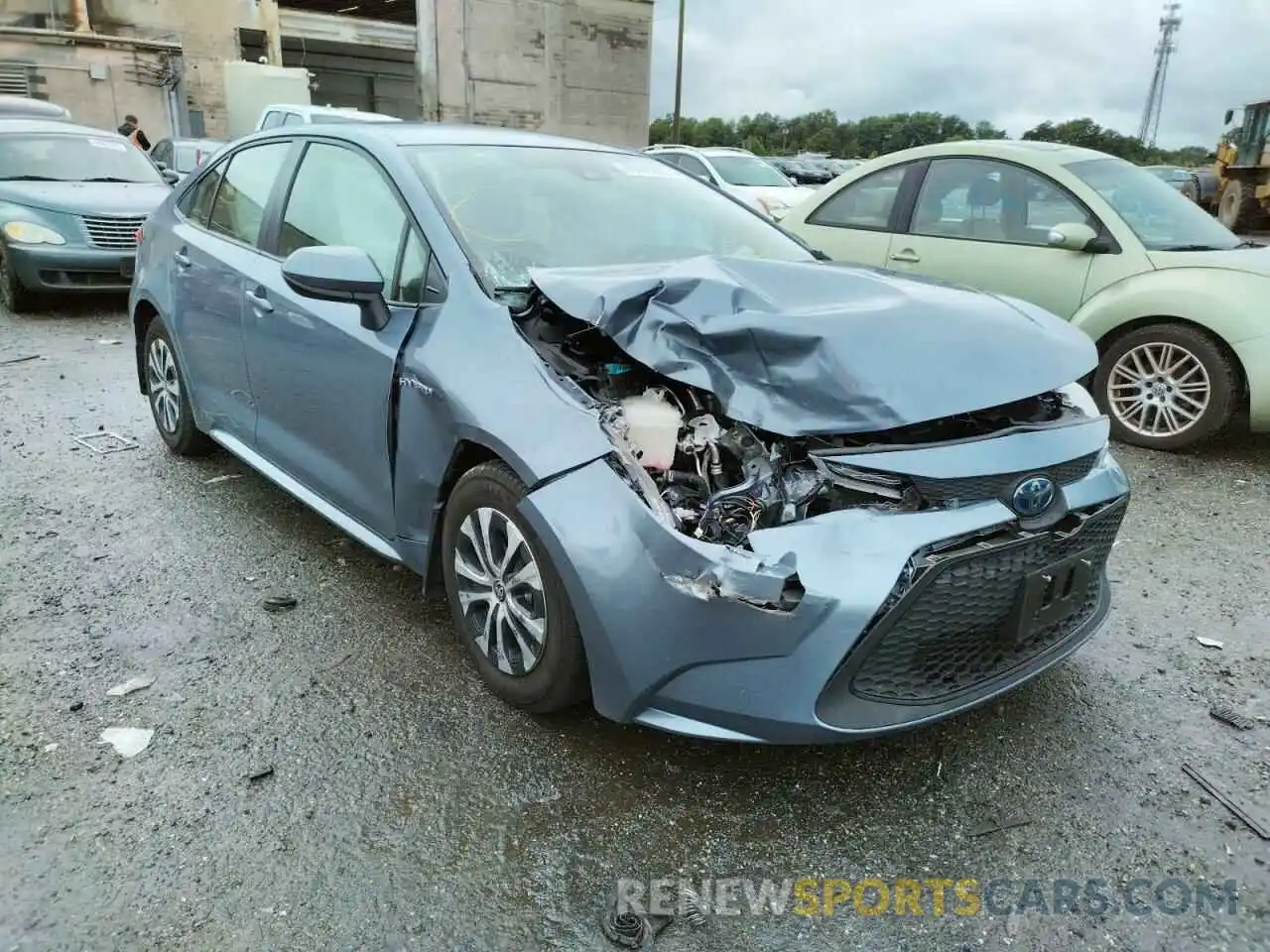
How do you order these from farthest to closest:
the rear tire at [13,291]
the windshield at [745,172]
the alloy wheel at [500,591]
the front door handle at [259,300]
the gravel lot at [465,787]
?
the windshield at [745,172], the rear tire at [13,291], the front door handle at [259,300], the alloy wheel at [500,591], the gravel lot at [465,787]

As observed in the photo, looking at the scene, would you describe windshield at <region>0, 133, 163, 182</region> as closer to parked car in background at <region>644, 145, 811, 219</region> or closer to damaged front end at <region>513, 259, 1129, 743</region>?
parked car in background at <region>644, 145, 811, 219</region>

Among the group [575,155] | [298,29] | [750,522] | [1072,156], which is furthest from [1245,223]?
[298,29]

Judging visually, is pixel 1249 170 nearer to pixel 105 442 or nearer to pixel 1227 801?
pixel 1227 801

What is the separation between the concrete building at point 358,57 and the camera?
2283cm

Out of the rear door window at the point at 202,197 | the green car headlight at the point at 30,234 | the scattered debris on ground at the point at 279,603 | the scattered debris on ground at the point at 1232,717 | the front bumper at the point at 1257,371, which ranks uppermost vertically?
the rear door window at the point at 202,197

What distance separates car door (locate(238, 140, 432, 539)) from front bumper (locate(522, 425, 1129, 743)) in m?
0.89

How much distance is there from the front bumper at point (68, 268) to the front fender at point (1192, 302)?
738 centimetres

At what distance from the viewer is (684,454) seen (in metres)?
2.41

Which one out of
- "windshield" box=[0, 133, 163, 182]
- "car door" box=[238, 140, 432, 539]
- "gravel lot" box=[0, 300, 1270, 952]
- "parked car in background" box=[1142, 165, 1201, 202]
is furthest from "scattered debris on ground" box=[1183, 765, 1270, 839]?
"parked car in background" box=[1142, 165, 1201, 202]

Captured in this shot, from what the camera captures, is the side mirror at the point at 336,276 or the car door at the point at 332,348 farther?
the car door at the point at 332,348

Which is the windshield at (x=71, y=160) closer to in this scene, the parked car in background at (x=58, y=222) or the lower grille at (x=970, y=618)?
the parked car in background at (x=58, y=222)

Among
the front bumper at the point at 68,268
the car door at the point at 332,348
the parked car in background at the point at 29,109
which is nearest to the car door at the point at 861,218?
the car door at the point at 332,348

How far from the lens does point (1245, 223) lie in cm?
1900

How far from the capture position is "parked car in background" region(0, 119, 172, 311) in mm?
8117
